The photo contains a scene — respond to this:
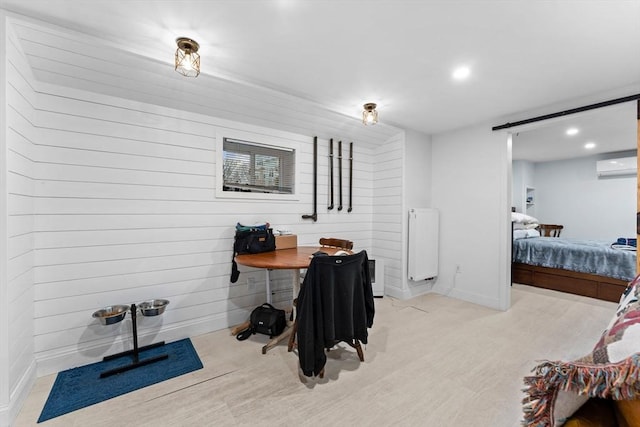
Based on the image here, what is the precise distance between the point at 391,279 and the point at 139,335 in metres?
3.10

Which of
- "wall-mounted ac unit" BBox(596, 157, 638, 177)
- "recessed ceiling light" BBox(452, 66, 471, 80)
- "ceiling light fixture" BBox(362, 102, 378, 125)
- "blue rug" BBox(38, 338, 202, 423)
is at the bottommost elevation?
"blue rug" BBox(38, 338, 202, 423)

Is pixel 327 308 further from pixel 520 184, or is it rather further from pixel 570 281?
pixel 520 184

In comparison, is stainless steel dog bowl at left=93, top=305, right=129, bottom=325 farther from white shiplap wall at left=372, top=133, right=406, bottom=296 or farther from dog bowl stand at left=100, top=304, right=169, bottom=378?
white shiplap wall at left=372, top=133, right=406, bottom=296

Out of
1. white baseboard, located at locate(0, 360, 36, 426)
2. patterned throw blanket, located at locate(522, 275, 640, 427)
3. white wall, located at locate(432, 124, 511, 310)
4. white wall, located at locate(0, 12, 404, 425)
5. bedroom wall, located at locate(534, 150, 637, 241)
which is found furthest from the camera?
bedroom wall, located at locate(534, 150, 637, 241)

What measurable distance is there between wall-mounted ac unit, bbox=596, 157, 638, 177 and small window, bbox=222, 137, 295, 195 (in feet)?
21.7

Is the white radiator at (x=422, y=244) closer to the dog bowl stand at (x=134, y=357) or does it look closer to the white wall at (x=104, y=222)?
the white wall at (x=104, y=222)

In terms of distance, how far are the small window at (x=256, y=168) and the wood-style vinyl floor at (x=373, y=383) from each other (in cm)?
158

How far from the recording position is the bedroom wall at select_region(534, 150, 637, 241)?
562 centimetres

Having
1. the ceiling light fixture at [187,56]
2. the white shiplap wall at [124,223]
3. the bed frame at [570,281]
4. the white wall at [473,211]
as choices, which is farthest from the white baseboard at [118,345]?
the bed frame at [570,281]

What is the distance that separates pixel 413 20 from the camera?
5.69 ft

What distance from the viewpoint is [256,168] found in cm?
322

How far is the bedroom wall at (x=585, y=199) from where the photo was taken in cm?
562

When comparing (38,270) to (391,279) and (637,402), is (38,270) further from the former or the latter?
(391,279)

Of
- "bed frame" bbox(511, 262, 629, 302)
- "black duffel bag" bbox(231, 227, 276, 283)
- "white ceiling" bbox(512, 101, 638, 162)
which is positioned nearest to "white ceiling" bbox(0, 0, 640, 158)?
"white ceiling" bbox(512, 101, 638, 162)
